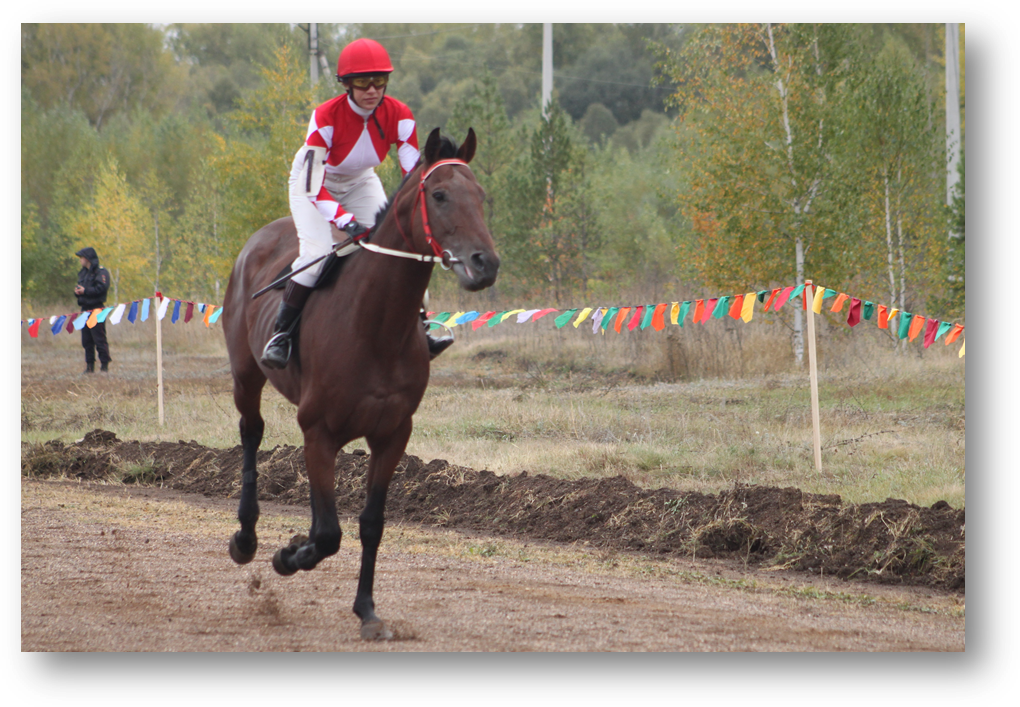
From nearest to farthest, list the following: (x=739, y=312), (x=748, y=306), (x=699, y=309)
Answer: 1. (x=748, y=306)
2. (x=739, y=312)
3. (x=699, y=309)

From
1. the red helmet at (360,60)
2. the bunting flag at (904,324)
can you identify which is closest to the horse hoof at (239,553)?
the red helmet at (360,60)

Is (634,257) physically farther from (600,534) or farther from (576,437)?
(600,534)

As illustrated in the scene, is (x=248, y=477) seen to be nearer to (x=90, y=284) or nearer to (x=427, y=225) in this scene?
(x=427, y=225)

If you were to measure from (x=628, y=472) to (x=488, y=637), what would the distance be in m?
4.70

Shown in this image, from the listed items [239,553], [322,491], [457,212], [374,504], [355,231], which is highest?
[457,212]

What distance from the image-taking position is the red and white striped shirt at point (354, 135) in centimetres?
540

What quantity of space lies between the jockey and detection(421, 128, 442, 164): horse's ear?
2.32ft

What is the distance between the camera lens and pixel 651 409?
1250cm

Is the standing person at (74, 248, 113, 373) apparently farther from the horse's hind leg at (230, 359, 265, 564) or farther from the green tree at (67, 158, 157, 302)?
the horse's hind leg at (230, 359, 265, 564)

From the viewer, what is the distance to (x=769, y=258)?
16.0m

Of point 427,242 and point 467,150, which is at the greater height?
point 467,150

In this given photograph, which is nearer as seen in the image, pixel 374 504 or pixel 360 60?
pixel 360 60

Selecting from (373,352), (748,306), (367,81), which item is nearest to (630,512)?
(748,306)

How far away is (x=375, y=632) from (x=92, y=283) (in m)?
14.6
